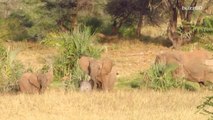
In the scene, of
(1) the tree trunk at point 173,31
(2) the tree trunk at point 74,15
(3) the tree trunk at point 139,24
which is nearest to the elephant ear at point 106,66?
(1) the tree trunk at point 173,31

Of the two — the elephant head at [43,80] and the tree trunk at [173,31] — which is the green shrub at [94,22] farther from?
the elephant head at [43,80]

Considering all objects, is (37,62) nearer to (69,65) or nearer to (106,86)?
(69,65)

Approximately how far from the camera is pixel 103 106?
10.5m

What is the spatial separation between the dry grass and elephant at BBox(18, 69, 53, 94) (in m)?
0.25

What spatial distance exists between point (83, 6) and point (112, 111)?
50.7ft

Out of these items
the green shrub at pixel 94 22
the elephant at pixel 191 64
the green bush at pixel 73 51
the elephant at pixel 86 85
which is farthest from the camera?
the green shrub at pixel 94 22

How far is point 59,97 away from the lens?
37.2ft

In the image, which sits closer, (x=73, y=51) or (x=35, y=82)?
(x=35, y=82)

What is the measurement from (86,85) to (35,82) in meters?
1.43

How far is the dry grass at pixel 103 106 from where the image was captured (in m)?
9.47

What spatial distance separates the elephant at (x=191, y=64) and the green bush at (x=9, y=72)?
12.8 ft

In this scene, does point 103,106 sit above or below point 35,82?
below

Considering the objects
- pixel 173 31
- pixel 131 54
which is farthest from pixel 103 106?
pixel 173 31

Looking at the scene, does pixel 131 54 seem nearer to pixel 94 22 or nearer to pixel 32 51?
pixel 32 51
